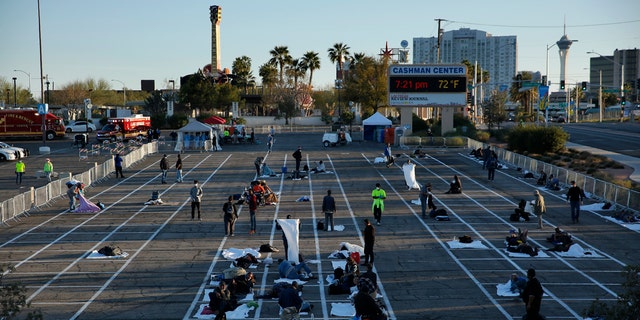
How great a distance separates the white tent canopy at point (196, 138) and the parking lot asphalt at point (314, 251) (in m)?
17.9

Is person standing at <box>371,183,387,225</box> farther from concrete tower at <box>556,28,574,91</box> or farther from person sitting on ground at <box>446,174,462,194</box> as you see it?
concrete tower at <box>556,28,574,91</box>

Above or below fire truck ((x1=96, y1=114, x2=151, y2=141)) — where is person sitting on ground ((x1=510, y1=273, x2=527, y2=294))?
below

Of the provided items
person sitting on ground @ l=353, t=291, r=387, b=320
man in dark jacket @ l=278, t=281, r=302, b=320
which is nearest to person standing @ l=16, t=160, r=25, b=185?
man in dark jacket @ l=278, t=281, r=302, b=320

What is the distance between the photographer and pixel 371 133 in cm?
6781

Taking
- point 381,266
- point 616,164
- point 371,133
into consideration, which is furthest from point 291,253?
point 371,133

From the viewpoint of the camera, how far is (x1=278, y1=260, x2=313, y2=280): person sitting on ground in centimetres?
1783

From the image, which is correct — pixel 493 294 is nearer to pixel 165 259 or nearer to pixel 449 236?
pixel 449 236

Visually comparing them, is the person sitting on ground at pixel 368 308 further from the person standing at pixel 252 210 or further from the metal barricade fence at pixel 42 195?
the metal barricade fence at pixel 42 195

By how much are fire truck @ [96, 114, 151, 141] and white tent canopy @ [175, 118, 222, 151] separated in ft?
41.5

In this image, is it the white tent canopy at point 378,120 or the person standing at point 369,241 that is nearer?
the person standing at point 369,241

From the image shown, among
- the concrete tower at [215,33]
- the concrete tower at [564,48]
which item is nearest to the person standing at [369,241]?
the concrete tower at [215,33]

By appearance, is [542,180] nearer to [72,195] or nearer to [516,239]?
[516,239]

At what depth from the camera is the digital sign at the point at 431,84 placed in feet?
200

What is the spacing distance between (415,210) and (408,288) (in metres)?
12.1
